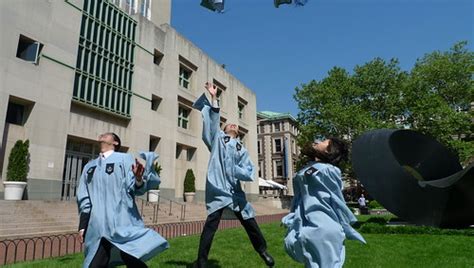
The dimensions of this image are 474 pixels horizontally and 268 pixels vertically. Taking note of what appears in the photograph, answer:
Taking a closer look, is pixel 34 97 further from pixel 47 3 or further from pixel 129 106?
pixel 129 106

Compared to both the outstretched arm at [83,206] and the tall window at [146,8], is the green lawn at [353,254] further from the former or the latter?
the tall window at [146,8]

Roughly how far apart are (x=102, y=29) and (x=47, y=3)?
4068mm

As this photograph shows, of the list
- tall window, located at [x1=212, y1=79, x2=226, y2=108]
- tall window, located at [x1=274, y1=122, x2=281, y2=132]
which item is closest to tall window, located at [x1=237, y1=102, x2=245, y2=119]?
tall window, located at [x1=212, y1=79, x2=226, y2=108]

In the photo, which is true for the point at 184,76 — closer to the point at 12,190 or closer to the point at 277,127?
the point at 12,190

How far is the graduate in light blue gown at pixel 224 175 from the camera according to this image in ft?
16.4

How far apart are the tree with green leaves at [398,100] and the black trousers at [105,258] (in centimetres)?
2865

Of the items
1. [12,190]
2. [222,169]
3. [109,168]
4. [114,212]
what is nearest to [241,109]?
[12,190]

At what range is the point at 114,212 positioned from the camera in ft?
12.9

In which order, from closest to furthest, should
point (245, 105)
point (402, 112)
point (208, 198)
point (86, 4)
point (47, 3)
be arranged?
1. point (208, 198)
2. point (47, 3)
3. point (86, 4)
4. point (402, 112)
5. point (245, 105)

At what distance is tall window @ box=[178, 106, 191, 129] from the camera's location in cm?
3122

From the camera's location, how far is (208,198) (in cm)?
506

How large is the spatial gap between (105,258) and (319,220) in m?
2.31

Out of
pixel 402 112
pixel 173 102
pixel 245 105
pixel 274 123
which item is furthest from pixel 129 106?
pixel 274 123

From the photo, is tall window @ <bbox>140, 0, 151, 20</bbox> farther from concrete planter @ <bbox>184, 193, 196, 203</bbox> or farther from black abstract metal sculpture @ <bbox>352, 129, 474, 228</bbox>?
black abstract metal sculpture @ <bbox>352, 129, 474, 228</bbox>
